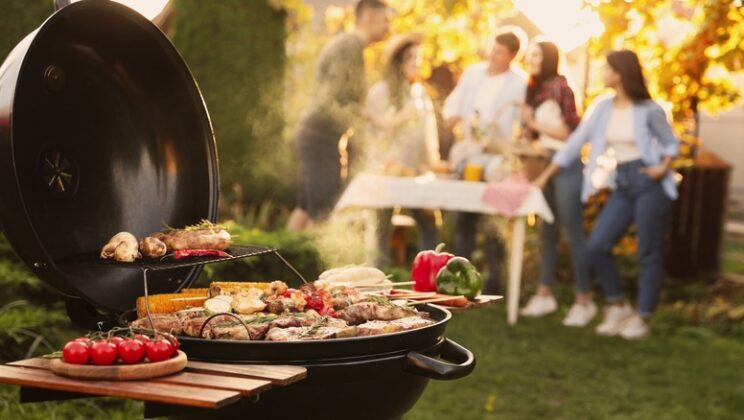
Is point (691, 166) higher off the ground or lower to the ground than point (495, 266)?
higher

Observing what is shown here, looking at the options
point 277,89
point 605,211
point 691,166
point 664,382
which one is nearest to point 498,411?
point 664,382

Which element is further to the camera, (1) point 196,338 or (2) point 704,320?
(2) point 704,320

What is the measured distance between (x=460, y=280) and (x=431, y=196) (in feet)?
14.8

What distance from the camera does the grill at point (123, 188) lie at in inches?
105

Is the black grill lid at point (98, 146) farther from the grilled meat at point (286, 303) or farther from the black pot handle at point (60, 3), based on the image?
the grilled meat at point (286, 303)

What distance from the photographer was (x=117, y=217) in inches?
123

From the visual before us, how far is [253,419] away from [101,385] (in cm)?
50

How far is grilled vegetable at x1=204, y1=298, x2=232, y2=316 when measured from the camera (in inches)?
119

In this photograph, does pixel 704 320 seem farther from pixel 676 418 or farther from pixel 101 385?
pixel 101 385

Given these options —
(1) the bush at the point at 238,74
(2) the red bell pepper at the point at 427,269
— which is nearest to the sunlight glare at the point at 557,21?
(1) the bush at the point at 238,74

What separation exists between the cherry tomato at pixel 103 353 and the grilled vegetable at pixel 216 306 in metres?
0.54

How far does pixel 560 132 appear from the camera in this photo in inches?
337

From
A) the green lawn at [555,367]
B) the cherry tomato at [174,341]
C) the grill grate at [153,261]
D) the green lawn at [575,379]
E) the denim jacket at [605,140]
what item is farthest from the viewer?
the denim jacket at [605,140]

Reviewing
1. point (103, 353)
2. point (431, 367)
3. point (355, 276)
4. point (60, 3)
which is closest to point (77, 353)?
point (103, 353)
